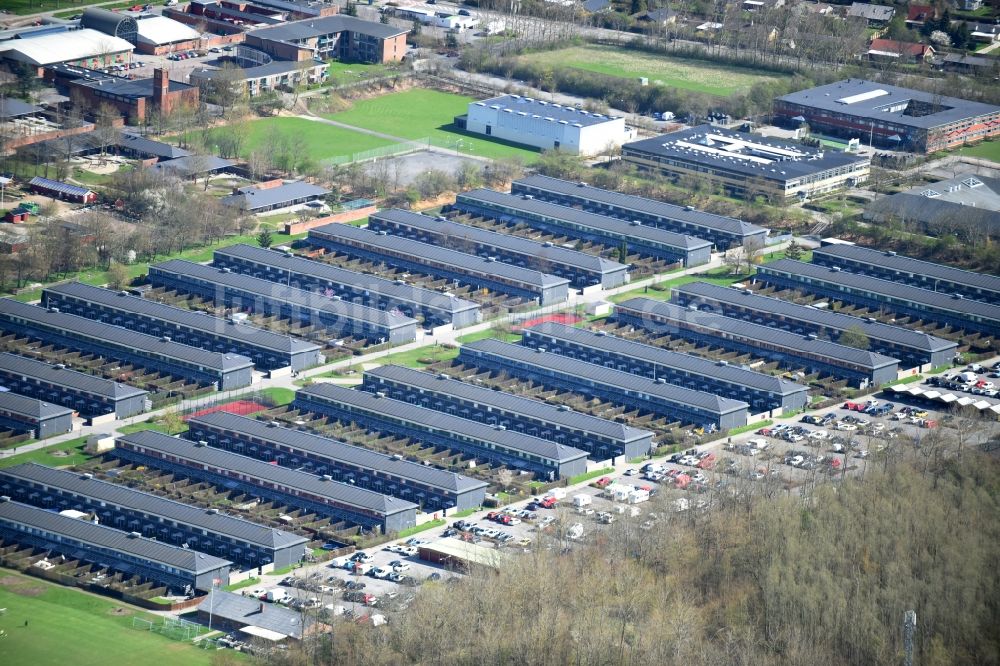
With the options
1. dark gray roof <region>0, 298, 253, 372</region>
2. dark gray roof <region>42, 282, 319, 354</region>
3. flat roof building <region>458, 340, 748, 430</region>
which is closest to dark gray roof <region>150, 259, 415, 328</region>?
dark gray roof <region>42, 282, 319, 354</region>

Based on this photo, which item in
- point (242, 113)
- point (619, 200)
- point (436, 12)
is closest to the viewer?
point (619, 200)

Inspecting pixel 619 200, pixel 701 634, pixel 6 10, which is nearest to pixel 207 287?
pixel 619 200

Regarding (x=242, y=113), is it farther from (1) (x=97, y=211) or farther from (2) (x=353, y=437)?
(2) (x=353, y=437)

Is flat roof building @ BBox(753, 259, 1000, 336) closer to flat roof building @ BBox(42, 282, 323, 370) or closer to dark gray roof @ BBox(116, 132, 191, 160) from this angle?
flat roof building @ BBox(42, 282, 323, 370)

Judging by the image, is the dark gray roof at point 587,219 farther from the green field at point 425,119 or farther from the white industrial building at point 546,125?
the white industrial building at point 546,125

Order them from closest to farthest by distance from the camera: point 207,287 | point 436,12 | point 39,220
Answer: point 207,287
point 39,220
point 436,12

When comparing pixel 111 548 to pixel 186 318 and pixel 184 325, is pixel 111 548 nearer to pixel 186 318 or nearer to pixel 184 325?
pixel 184 325
